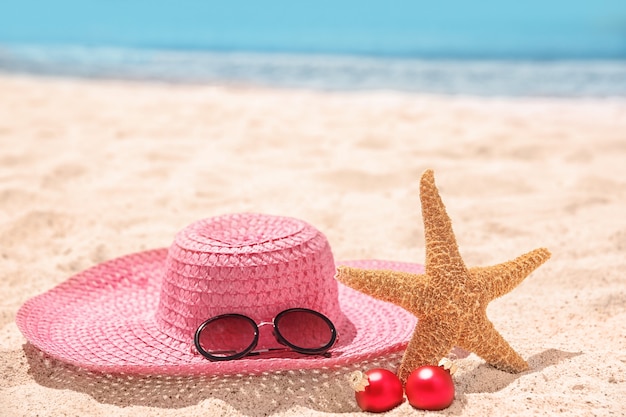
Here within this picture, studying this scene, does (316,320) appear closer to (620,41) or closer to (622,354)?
(622,354)

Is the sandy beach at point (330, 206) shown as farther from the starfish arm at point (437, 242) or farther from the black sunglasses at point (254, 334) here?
the starfish arm at point (437, 242)

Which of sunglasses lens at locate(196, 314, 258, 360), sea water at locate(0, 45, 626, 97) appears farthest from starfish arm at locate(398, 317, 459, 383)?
sea water at locate(0, 45, 626, 97)

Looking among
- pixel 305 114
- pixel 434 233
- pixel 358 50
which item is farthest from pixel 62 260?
pixel 358 50

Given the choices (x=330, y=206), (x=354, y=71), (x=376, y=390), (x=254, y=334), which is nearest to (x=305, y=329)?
(x=254, y=334)

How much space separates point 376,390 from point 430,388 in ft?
0.49

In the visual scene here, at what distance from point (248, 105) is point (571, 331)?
19.4 feet

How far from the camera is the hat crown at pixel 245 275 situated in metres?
2.26

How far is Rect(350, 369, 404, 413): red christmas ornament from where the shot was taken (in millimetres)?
2055

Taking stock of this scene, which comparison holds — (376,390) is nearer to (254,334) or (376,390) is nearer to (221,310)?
(254,334)

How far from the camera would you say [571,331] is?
2.74 metres

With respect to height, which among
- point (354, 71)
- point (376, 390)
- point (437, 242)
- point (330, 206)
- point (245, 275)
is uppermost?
point (437, 242)

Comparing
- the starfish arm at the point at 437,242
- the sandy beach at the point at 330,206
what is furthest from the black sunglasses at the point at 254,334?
the starfish arm at the point at 437,242

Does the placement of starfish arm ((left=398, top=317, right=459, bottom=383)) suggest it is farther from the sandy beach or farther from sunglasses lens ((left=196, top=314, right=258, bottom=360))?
sunglasses lens ((left=196, top=314, right=258, bottom=360))

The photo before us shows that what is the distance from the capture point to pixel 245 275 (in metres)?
2.25
